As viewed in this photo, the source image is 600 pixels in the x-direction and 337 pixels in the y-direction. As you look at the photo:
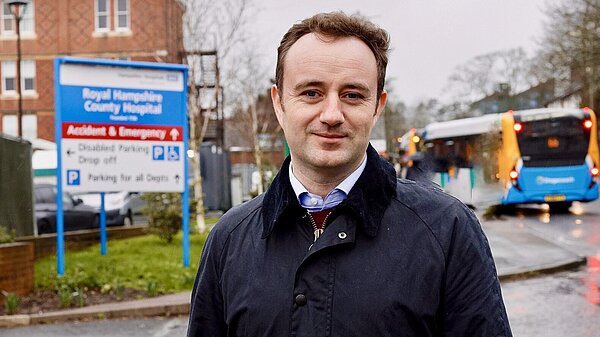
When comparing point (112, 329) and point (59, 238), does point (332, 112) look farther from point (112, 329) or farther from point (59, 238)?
point (59, 238)

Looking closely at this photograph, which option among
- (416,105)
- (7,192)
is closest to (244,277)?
(7,192)

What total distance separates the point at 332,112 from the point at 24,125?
45259 mm

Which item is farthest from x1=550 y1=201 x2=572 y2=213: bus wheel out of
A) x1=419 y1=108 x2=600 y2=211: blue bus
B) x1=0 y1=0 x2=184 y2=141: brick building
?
x1=0 y1=0 x2=184 y2=141: brick building

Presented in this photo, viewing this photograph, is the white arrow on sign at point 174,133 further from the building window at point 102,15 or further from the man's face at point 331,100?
the building window at point 102,15

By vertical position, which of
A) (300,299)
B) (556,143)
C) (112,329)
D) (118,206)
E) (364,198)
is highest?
(556,143)

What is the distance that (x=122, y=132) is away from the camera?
41.9ft

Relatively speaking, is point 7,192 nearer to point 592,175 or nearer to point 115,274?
point 115,274

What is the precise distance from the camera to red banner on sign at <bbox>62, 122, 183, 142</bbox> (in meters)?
12.4

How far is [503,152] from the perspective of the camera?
24.2m

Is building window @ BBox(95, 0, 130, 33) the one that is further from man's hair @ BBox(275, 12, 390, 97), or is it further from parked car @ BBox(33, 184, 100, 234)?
man's hair @ BBox(275, 12, 390, 97)

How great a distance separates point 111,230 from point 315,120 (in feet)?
54.5

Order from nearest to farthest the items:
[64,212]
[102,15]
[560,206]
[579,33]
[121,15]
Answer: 1. [64,212]
2. [560,206]
3. [579,33]
4. [121,15]
5. [102,15]

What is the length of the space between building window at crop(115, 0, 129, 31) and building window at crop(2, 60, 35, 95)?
21.5 ft

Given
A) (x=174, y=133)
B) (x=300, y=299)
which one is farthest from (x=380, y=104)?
(x=174, y=133)
